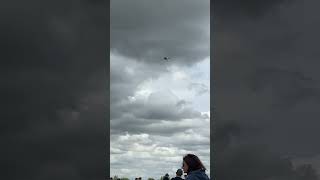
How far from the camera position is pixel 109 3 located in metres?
24.8

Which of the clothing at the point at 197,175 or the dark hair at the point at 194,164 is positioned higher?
the dark hair at the point at 194,164

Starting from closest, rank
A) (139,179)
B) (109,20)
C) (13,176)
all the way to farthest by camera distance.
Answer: (139,179), (109,20), (13,176)

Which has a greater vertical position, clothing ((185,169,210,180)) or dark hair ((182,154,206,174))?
dark hair ((182,154,206,174))

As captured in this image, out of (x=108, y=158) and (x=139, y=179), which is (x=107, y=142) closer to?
(x=108, y=158)

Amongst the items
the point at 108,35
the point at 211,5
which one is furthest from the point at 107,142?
the point at 211,5

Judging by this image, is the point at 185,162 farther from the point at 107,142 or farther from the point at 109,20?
the point at 109,20

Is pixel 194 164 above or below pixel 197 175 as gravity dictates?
above

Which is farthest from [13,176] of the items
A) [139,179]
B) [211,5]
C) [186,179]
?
[186,179]

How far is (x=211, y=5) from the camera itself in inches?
864

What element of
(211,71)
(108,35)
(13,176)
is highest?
(108,35)

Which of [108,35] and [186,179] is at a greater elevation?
[108,35]

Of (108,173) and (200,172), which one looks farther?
(108,173)

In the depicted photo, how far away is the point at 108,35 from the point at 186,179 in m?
16.7

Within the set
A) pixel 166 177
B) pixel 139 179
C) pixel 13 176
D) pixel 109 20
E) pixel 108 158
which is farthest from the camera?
pixel 13 176
